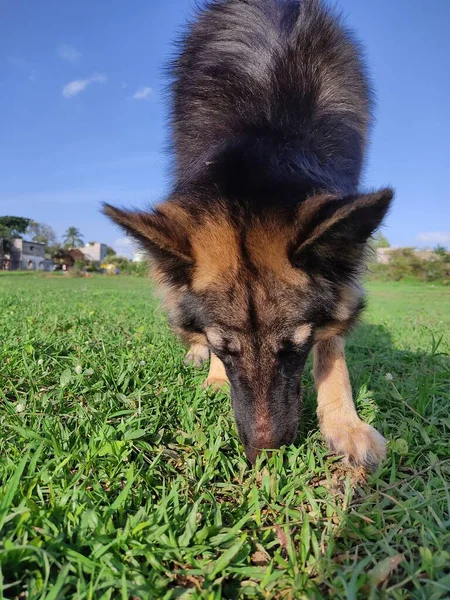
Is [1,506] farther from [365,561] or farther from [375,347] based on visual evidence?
[375,347]

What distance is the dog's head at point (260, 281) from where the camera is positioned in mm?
2314

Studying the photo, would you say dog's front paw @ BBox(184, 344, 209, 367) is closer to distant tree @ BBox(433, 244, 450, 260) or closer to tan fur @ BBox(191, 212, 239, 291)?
tan fur @ BBox(191, 212, 239, 291)

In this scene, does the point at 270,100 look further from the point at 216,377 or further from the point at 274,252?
the point at 216,377

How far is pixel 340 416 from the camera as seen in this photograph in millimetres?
2631

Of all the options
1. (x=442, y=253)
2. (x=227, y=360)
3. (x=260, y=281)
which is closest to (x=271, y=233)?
(x=260, y=281)

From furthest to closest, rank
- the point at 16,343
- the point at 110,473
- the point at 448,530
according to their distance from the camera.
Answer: the point at 16,343 < the point at 110,473 < the point at 448,530

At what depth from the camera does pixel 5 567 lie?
141 cm

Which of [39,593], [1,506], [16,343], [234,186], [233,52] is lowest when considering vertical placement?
[39,593]

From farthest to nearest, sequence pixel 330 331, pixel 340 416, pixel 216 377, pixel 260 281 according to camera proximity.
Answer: pixel 216 377 < pixel 330 331 < pixel 340 416 < pixel 260 281

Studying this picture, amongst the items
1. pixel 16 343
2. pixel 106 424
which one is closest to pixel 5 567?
pixel 106 424

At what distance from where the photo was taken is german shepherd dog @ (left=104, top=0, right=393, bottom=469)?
2344 mm

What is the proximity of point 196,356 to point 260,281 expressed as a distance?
69.7 inches

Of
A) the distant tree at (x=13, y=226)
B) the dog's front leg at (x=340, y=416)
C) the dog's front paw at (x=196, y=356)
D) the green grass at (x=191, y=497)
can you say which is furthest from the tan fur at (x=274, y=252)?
the distant tree at (x=13, y=226)

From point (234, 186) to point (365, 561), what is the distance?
Answer: 1854 mm
